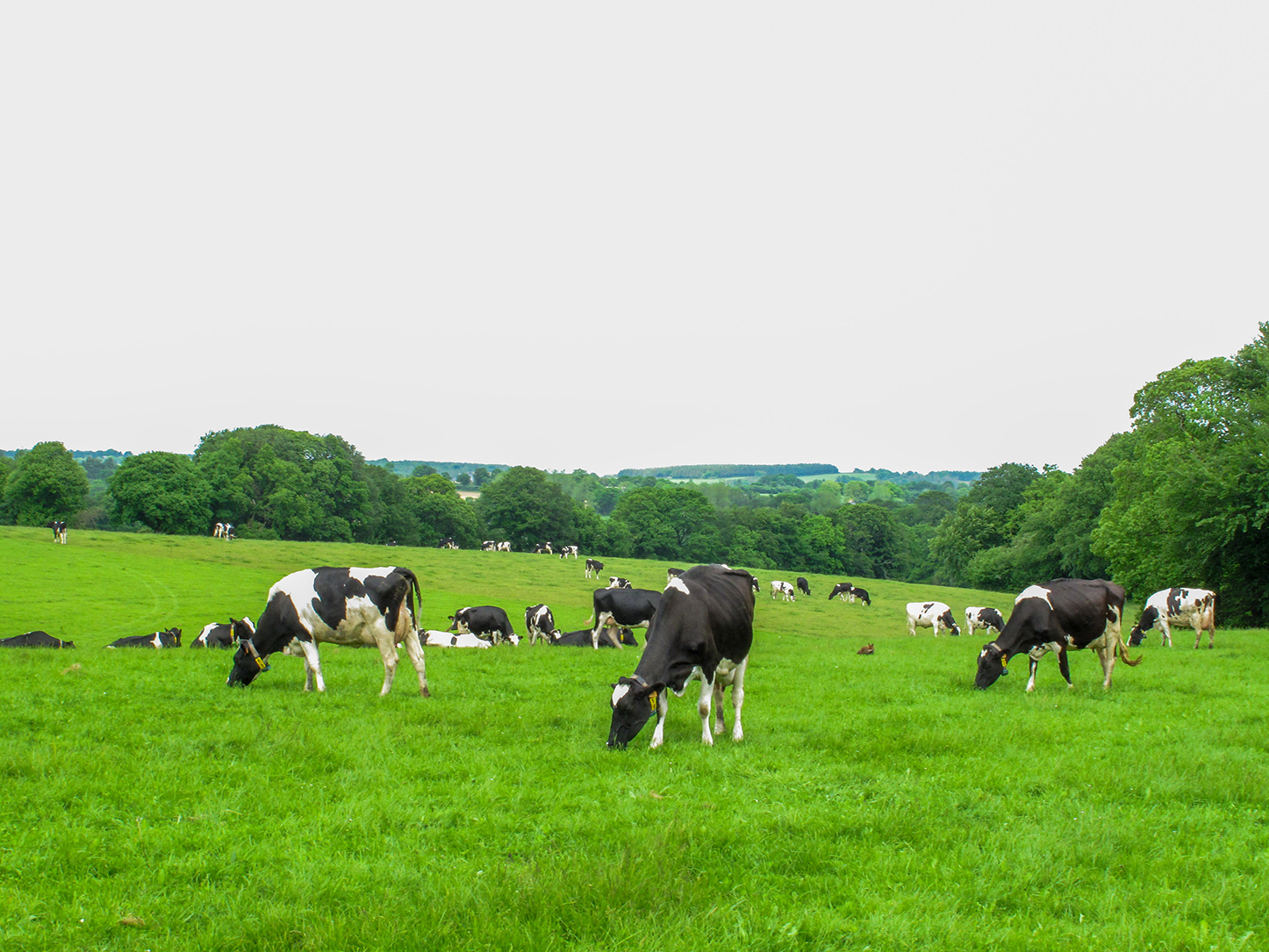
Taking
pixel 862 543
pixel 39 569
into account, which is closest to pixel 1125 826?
pixel 39 569

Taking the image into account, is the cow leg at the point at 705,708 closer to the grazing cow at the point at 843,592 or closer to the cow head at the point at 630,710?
the cow head at the point at 630,710

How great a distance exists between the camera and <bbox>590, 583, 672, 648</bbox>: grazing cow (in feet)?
80.5

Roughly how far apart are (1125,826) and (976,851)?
1670 mm

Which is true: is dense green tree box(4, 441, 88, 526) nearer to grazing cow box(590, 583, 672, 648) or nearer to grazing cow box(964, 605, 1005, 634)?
grazing cow box(590, 583, 672, 648)

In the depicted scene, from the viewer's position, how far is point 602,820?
23.8ft

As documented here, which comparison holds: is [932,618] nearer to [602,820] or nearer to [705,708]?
[705,708]

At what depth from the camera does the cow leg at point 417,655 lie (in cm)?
1344

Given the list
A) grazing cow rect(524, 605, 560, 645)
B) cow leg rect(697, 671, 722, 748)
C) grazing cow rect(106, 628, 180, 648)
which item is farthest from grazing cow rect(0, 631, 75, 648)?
cow leg rect(697, 671, 722, 748)

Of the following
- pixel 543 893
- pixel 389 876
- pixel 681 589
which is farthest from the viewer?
pixel 681 589

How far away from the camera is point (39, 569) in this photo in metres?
40.3

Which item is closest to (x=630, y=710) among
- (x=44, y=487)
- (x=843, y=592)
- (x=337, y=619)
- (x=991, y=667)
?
(x=337, y=619)

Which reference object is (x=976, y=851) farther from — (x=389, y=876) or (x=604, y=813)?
(x=389, y=876)

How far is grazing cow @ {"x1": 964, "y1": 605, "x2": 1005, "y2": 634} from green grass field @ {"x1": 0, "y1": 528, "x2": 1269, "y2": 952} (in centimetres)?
2190

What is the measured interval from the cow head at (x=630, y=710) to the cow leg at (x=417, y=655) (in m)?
4.55
